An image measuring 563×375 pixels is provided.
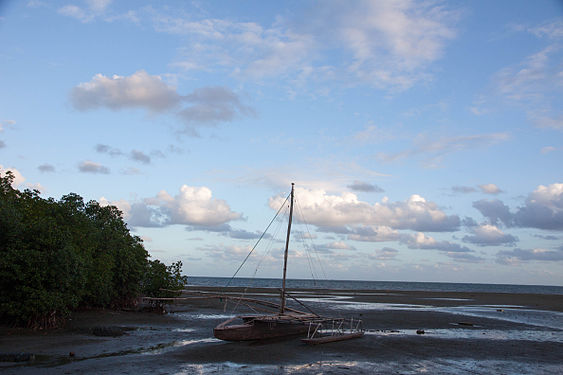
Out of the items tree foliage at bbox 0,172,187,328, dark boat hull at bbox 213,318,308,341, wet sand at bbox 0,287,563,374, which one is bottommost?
wet sand at bbox 0,287,563,374

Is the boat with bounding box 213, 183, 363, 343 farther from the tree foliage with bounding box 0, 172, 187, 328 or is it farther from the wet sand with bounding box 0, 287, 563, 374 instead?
the tree foliage with bounding box 0, 172, 187, 328

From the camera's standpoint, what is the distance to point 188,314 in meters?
38.5

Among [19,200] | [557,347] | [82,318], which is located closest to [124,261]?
[82,318]

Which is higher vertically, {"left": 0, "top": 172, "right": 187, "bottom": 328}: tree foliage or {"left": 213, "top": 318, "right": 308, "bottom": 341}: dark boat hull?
{"left": 0, "top": 172, "right": 187, "bottom": 328}: tree foliage

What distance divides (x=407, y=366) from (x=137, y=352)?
11846mm

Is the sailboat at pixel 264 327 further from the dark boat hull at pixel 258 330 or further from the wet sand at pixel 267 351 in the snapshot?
the wet sand at pixel 267 351

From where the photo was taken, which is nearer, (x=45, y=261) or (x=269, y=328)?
(x=45, y=261)

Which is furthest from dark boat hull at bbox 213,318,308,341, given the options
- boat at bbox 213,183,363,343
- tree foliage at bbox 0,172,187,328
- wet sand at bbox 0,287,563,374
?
tree foliage at bbox 0,172,187,328

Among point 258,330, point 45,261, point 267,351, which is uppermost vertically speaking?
point 45,261

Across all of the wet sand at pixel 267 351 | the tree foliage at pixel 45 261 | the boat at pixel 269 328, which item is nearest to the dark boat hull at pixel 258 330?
the boat at pixel 269 328

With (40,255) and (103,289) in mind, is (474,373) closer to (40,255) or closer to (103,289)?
(40,255)

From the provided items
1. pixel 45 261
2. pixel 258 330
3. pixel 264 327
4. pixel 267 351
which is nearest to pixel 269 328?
pixel 264 327

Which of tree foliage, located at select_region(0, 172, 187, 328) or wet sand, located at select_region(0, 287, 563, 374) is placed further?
tree foliage, located at select_region(0, 172, 187, 328)

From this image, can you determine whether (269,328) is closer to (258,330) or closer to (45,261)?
(258,330)
